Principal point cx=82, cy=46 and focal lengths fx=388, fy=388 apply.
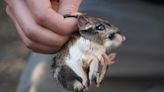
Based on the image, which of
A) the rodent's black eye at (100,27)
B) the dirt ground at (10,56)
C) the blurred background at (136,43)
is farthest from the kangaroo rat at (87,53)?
the dirt ground at (10,56)

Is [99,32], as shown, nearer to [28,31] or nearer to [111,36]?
[111,36]

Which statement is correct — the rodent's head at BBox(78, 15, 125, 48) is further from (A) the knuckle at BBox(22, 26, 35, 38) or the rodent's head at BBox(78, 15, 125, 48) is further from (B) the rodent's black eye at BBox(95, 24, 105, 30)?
(A) the knuckle at BBox(22, 26, 35, 38)

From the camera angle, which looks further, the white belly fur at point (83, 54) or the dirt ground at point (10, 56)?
the dirt ground at point (10, 56)

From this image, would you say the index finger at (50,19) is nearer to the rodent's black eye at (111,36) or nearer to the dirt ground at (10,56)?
the rodent's black eye at (111,36)

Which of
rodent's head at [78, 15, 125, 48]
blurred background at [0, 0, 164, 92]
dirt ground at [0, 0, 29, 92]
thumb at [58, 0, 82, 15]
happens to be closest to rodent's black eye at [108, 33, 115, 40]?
rodent's head at [78, 15, 125, 48]

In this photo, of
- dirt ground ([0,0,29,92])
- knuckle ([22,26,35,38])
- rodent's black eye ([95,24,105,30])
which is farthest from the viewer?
dirt ground ([0,0,29,92])

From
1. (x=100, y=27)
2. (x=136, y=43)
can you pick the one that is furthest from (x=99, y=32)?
(x=136, y=43)
